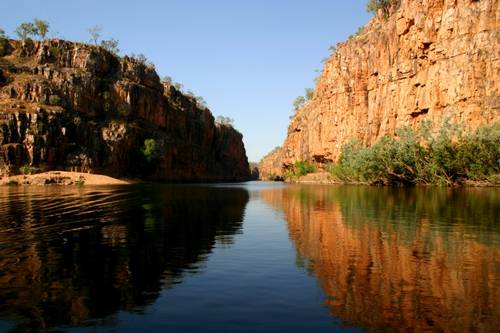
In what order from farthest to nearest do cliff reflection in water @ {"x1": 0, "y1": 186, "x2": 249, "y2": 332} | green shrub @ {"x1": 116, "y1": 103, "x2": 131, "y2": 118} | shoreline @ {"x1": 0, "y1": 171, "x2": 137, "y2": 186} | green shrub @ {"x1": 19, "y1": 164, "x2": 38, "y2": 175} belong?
green shrub @ {"x1": 116, "y1": 103, "x2": 131, "y2": 118}, green shrub @ {"x1": 19, "y1": 164, "x2": 38, "y2": 175}, shoreline @ {"x1": 0, "y1": 171, "x2": 137, "y2": 186}, cliff reflection in water @ {"x1": 0, "y1": 186, "x2": 249, "y2": 332}

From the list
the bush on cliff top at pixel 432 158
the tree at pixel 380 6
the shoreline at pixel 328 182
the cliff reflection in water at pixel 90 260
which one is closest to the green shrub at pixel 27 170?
the bush on cliff top at pixel 432 158

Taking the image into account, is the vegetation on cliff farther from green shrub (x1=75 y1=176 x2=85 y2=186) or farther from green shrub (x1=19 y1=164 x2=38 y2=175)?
green shrub (x1=75 y1=176 x2=85 y2=186)

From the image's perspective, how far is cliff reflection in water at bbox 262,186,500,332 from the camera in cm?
1219

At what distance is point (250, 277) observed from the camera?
16.7 meters

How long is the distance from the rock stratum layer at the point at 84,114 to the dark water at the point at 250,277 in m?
96.7

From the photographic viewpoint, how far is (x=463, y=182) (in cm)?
8306

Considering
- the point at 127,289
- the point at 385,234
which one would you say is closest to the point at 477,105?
the point at 385,234

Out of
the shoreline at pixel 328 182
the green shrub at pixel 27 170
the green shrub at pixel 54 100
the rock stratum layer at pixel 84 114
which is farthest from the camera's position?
the green shrub at pixel 54 100

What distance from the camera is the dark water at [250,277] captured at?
472 inches

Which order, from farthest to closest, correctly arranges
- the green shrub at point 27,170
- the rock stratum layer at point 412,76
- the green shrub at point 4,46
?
the green shrub at point 4,46, the green shrub at point 27,170, the rock stratum layer at point 412,76

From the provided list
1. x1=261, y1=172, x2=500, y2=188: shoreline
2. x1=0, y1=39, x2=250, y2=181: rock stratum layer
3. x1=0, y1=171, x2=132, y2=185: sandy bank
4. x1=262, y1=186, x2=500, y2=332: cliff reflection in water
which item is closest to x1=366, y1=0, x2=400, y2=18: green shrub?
x1=261, y1=172, x2=500, y2=188: shoreline

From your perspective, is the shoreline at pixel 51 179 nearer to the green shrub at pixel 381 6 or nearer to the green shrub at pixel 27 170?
the green shrub at pixel 27 170

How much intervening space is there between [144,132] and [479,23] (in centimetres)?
10373

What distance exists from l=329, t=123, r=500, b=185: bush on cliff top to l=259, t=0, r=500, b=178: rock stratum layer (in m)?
6.29
